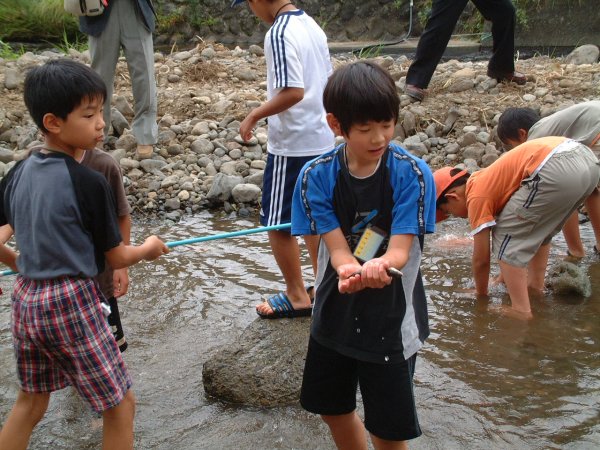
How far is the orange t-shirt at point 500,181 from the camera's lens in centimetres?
364

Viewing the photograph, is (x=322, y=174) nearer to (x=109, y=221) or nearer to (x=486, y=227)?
(x=109, y=221)

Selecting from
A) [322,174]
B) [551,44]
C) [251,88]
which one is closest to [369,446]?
[322,174]

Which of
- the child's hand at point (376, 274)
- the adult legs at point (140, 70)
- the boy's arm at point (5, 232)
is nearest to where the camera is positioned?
the child's hand at point (376, 274)

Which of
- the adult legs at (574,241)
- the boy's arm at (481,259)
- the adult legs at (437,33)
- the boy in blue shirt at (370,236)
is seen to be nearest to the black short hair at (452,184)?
the boy's arm at (481,259)

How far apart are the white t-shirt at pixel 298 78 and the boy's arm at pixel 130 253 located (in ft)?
3.42

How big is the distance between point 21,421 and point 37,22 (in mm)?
13162

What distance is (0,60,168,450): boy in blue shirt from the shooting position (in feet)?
6.64

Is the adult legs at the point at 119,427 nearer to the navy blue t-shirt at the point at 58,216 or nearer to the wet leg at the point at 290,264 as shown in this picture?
the navy blue t-shirt at the point at 58,216

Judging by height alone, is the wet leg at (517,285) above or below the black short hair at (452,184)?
below

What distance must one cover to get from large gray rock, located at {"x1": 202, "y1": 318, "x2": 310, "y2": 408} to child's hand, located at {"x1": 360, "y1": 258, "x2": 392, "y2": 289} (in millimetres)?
1281

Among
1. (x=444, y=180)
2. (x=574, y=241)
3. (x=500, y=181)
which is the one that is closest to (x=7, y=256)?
(x=444, y=180)

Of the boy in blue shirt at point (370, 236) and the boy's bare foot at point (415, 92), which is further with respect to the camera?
the boy's bare foot at point (415, 92)

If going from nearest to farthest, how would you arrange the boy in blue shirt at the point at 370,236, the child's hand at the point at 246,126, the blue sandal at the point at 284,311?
the boy in blue shirt at the point at 370,236, the child's hand at the point at 246,126, the blue sandal at the point at 284,311

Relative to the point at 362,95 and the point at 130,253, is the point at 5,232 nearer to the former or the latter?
the point at 130,253
